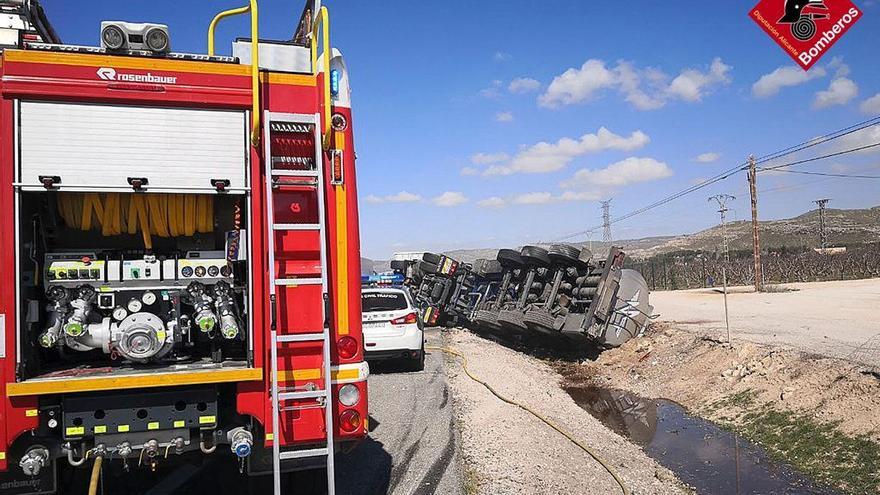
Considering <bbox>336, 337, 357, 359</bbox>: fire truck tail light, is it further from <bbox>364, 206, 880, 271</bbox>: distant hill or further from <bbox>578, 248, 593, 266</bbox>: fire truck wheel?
<bbox>364, 206, 880, 271</bbox>: distant hill

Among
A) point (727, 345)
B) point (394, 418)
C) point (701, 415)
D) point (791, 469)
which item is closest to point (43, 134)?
point (394, 418)

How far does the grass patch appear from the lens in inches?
292

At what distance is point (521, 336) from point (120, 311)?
1521 cm

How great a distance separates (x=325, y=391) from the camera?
4773mm

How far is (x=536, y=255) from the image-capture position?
16906 mm

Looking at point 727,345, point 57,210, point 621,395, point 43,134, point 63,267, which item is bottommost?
point 621,395

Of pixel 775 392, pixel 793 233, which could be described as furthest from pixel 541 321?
pixel 793 233

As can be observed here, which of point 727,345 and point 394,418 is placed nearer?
point 394,418

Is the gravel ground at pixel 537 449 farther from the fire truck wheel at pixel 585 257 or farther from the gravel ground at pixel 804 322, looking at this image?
the gravel ground at pixel 804 322

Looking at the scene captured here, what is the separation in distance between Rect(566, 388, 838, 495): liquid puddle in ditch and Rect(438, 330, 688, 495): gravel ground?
1.56 ft

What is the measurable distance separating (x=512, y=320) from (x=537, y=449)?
9.27 meters

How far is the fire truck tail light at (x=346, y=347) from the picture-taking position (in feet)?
16.2

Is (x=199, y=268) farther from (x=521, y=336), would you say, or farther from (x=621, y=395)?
(x=521, y=336)

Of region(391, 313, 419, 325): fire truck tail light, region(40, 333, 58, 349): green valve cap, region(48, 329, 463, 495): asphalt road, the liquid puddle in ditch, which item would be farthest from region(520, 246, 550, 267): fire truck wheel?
region(40, 333, 58, 349): green valve cap
